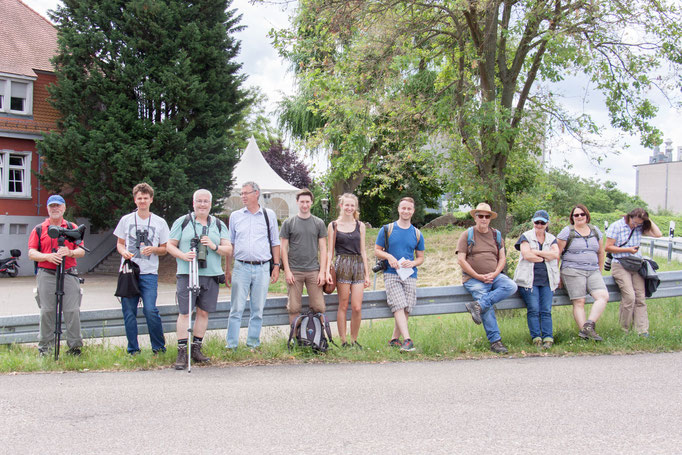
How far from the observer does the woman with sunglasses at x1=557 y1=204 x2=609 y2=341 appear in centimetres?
798

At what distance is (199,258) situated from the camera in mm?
6715

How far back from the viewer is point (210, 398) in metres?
5.25

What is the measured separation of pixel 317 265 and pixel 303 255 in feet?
0.71

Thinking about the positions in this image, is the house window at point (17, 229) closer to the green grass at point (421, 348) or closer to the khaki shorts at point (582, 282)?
the green grass at point (421, 348)

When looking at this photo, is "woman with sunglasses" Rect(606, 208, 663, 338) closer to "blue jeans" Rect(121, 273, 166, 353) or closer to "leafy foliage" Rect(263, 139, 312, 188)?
"blue jeans" Rect(121, 273, 166, 353)

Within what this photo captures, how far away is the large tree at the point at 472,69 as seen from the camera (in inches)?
429

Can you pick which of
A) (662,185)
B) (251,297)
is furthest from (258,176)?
(662,185)

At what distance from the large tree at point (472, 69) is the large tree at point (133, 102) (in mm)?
9032

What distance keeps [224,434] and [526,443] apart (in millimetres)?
2101

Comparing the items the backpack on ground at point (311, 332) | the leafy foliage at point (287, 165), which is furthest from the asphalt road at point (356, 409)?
the leafy foliage at point (287, 165)

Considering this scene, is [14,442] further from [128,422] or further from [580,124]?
[580,124]

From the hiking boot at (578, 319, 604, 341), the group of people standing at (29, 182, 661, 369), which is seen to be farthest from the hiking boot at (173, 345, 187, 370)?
the hiking boot at (578, 319, 604, 341)

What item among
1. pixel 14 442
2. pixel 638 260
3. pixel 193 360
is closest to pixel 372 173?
pixel 638 260

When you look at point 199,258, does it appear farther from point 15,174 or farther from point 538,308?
point 15,174
